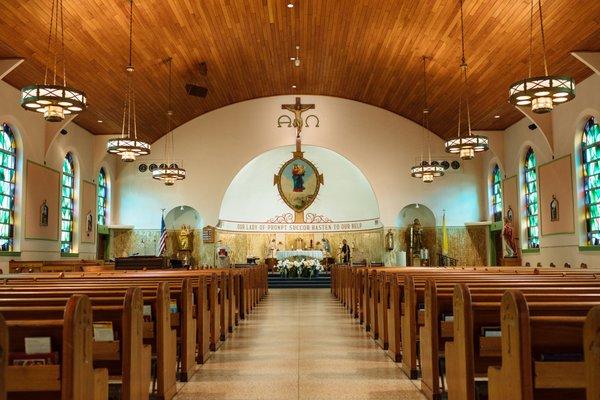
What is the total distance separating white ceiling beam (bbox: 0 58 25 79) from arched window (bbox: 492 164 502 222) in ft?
50.9

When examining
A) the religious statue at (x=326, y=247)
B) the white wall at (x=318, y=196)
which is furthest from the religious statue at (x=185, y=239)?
the religious statue at (x=326, y=247)

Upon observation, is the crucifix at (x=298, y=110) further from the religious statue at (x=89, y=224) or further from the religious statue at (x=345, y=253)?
the religious statue at (x=89, y=224)

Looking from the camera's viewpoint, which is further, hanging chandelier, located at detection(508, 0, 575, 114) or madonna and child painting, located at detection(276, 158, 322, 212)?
madonna and child painting, located at detection(276, 158, 322, 212)

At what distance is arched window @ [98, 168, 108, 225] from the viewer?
21.6m

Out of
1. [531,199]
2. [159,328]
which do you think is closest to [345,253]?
[531,199]

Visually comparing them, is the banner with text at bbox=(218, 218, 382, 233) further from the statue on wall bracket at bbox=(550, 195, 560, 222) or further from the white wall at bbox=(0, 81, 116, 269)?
the statue on wall bracket at bbox=(550, 195, 560, 222)

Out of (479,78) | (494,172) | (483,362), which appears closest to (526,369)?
(483,362)

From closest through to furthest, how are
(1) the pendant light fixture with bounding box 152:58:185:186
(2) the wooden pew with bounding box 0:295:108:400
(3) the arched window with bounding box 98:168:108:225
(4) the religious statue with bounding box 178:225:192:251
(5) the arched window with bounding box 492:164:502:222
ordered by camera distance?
(2) the wooden pew with bounding box 0:295:108:400, (1) the pendant light fixture with bounding box 152:58:185:186, (5) the arched window with bounding box 492:164:502:222, (3) the arched window with bounding box 98:168:108:225, (4) the religious statue with bounding box 178:225:192:251

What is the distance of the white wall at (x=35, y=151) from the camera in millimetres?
14500

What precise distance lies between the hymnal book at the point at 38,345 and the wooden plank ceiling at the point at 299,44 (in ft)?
31.6

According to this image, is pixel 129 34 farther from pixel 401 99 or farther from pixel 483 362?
pixel 483 362

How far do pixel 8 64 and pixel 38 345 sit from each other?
11.6m

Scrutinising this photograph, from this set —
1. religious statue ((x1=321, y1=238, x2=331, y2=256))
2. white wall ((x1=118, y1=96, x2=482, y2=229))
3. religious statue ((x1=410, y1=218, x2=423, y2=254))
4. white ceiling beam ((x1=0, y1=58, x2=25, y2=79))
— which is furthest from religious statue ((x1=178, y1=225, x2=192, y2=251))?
white ceiling beam ((x1=0, y1=58, x2=25, y2=79))

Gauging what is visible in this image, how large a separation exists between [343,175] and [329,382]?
19.3 meters
